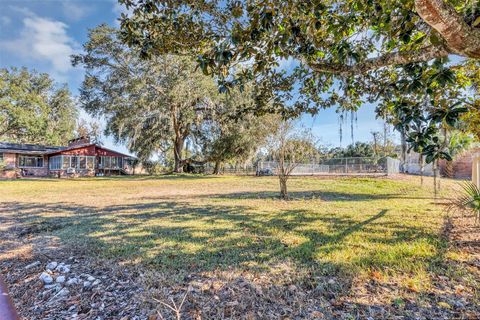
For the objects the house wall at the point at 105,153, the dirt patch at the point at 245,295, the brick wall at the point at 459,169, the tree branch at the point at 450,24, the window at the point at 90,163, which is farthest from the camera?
the house wall at the point at 105,153

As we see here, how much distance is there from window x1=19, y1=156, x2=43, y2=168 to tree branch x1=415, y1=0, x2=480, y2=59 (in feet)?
95.7

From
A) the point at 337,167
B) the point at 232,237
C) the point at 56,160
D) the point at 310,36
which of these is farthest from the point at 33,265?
the point at 56,160

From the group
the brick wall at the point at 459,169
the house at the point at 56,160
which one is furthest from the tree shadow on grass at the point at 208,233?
the house at the point at 56,160

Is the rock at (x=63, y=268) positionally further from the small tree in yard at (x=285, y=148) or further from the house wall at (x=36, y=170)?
the house wall at (x=36, y=170)

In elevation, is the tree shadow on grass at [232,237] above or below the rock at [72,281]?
above

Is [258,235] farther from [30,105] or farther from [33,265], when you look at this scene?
[30,105]

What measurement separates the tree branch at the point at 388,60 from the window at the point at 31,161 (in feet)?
91.9

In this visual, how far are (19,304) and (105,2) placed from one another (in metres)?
5.65

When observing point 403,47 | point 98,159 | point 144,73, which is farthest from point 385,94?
point 98,159

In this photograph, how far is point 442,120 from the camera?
6.37 feet

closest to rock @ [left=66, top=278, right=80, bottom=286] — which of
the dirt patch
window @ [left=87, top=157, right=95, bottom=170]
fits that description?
the dirt patch

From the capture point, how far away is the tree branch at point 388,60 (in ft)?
7.76

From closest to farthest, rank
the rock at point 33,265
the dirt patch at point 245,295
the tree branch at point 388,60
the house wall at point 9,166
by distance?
1. the dirt patch at point 245,295
2. the tree branch at point 388,60
3. the rock at point 33,265
4. the house wall at point 9,166

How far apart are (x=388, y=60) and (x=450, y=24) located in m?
0.96
